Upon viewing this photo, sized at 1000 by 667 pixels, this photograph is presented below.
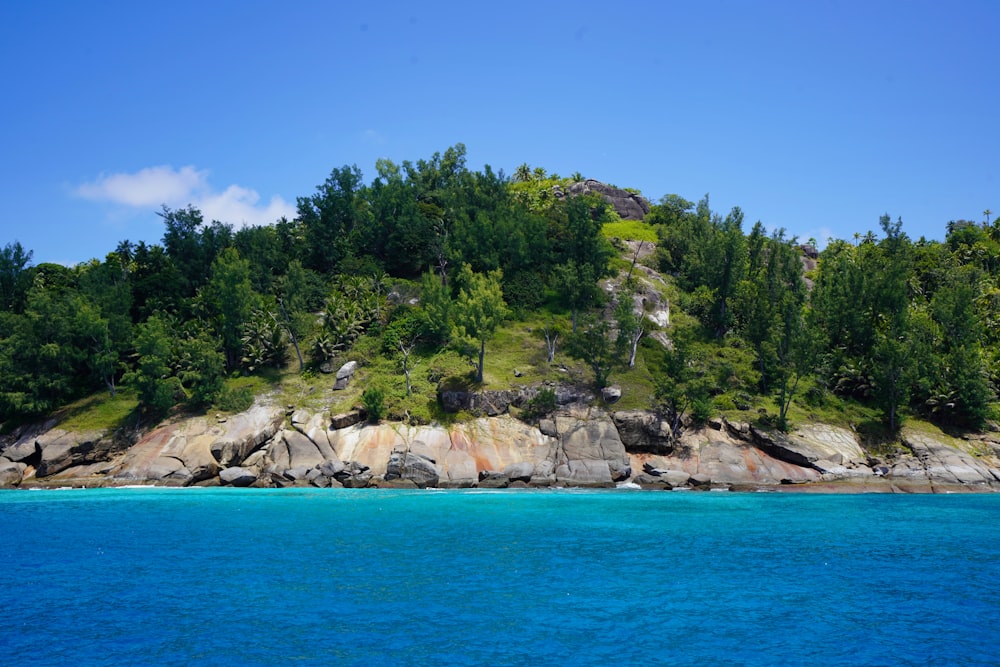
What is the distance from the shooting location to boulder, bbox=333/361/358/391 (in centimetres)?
6400

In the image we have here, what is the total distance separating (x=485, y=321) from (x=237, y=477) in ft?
80.0

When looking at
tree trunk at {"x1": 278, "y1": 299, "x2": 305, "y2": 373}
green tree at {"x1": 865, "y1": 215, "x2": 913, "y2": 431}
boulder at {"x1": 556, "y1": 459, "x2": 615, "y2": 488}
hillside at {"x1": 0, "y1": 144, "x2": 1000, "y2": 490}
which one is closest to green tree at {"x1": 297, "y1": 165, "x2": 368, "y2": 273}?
hillside at {"x1": 0, "y1": 144, "x2": 1000, "y2": 490}

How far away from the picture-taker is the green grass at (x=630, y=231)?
3856 inches

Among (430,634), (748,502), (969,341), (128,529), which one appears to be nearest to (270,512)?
(128,529)

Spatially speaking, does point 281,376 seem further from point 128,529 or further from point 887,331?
point 887,331

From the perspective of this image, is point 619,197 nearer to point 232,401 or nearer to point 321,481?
point 232,401

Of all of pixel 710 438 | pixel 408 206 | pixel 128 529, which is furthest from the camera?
pixel 408 206

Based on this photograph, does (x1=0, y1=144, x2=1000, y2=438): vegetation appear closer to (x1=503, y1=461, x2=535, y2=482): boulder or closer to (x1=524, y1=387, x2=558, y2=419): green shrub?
(x1=524, y1=387, x2=558, y2=419): green shrub

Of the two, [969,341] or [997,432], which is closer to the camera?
[997,432]

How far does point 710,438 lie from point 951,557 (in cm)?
3024

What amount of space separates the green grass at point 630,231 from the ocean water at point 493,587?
62.9 m

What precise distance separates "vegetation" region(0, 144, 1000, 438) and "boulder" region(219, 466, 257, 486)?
8766 millimetres

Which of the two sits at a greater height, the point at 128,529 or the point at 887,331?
the point at 887,331

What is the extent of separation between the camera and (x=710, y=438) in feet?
190
